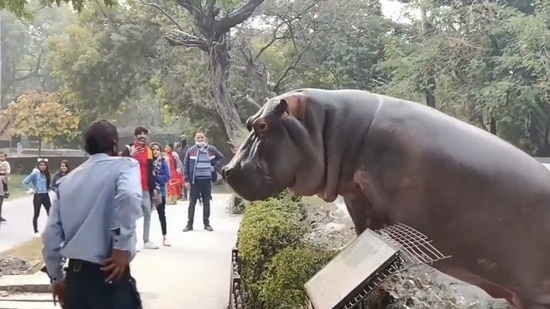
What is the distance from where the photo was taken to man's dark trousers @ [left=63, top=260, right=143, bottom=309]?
299cm

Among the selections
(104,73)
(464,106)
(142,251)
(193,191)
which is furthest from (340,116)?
(104,73)

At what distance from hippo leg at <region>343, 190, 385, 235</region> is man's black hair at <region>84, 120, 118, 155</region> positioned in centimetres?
151

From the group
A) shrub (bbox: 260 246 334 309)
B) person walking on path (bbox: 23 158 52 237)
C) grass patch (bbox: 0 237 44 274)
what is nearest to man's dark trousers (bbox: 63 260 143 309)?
shrub (bbox: 260 246 334 309)

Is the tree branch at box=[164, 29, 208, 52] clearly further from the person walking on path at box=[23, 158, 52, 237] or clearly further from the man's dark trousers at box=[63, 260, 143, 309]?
the man's dark trousers at box=[63, 260, 143, 309]

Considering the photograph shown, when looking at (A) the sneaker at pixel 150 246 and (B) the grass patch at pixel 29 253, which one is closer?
(B) the grass patch at pixel 29 253

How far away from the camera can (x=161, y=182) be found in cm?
901

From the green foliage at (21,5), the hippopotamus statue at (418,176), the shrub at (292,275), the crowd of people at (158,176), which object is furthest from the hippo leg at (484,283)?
the green foliage at (21,5)

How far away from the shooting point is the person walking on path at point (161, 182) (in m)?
8.75

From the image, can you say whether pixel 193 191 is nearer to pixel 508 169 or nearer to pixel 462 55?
pixel 462 55

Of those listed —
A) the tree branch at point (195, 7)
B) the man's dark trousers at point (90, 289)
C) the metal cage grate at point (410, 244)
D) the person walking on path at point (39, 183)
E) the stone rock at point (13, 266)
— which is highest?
the tree branch at point (195, 7)

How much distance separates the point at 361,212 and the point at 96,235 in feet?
4.75

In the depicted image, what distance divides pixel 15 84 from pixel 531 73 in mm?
36883

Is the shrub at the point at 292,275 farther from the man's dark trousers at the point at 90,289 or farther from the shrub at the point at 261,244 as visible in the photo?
the man's dark trousers at the point at 90,289

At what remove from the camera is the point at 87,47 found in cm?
2234
